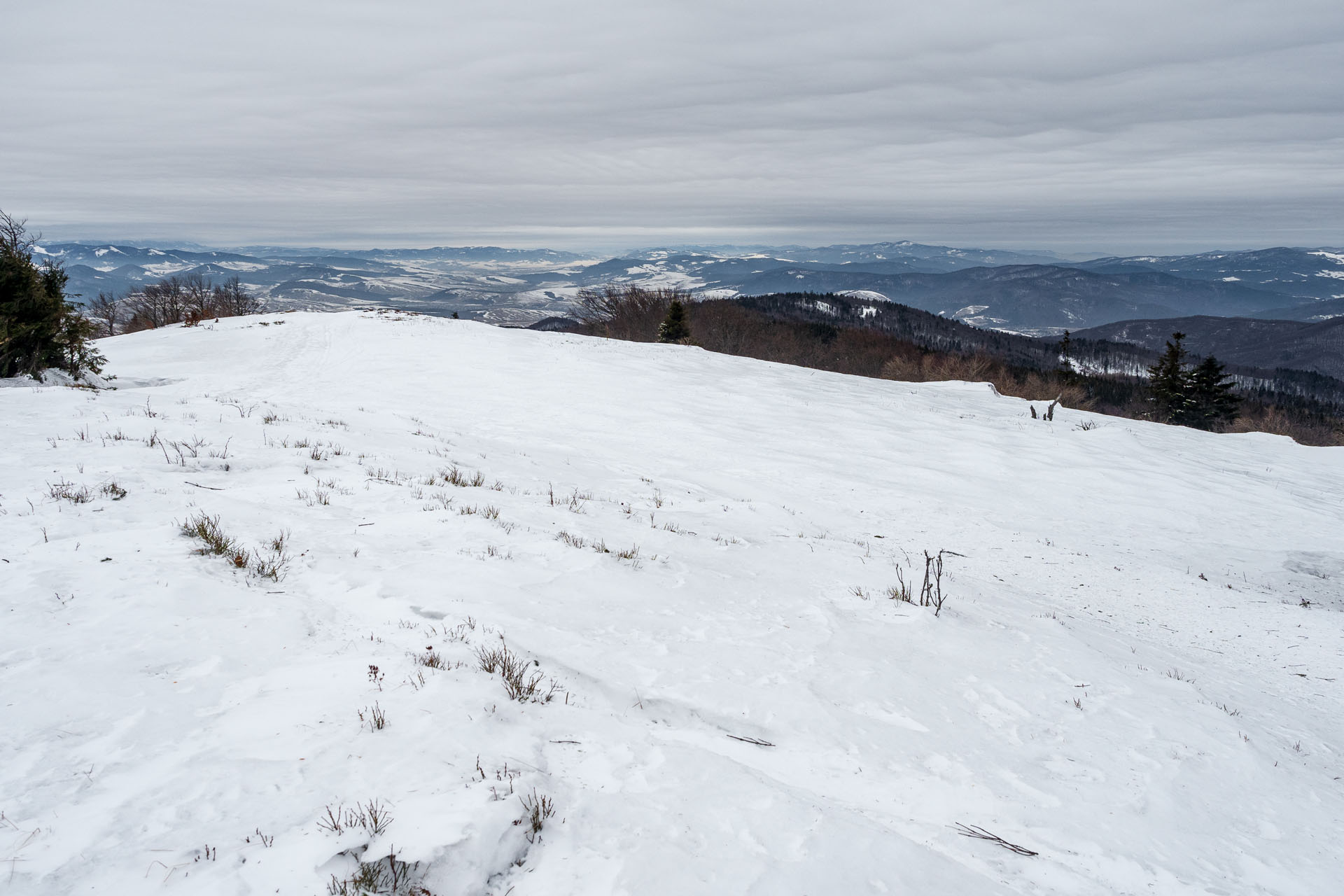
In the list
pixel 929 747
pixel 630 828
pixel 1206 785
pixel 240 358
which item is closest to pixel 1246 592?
pixel 1206 785

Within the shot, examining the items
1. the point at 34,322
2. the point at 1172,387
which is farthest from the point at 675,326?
the point at 1172,387

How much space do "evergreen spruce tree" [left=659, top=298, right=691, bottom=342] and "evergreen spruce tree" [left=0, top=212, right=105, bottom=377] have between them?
35.8m

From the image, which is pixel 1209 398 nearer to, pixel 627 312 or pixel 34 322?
pixel 627 312

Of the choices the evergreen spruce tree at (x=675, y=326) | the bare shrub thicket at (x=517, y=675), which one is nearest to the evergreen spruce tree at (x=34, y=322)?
the bare shrub thicket at (x=517, y=675)

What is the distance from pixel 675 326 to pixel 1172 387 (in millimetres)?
42550

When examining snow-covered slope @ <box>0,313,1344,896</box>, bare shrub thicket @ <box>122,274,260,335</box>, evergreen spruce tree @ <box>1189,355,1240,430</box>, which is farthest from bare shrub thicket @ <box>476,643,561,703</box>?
bare shrub thicket @ <box>122,274,260,335</box>

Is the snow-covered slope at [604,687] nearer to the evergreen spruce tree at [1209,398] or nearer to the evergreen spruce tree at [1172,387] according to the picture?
the evergreen spruce tree at [1172,387]

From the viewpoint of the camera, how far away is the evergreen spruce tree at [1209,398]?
50281 millimetres

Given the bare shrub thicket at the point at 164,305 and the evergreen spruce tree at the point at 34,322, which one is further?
the bare shrub thicket at the point at 164,305

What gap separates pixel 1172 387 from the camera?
51.8m

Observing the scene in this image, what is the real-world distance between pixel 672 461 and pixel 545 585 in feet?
27.4

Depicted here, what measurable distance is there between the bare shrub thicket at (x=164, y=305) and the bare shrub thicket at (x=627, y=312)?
108ft

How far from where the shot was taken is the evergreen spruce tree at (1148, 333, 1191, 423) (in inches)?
1991

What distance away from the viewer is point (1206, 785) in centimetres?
400
